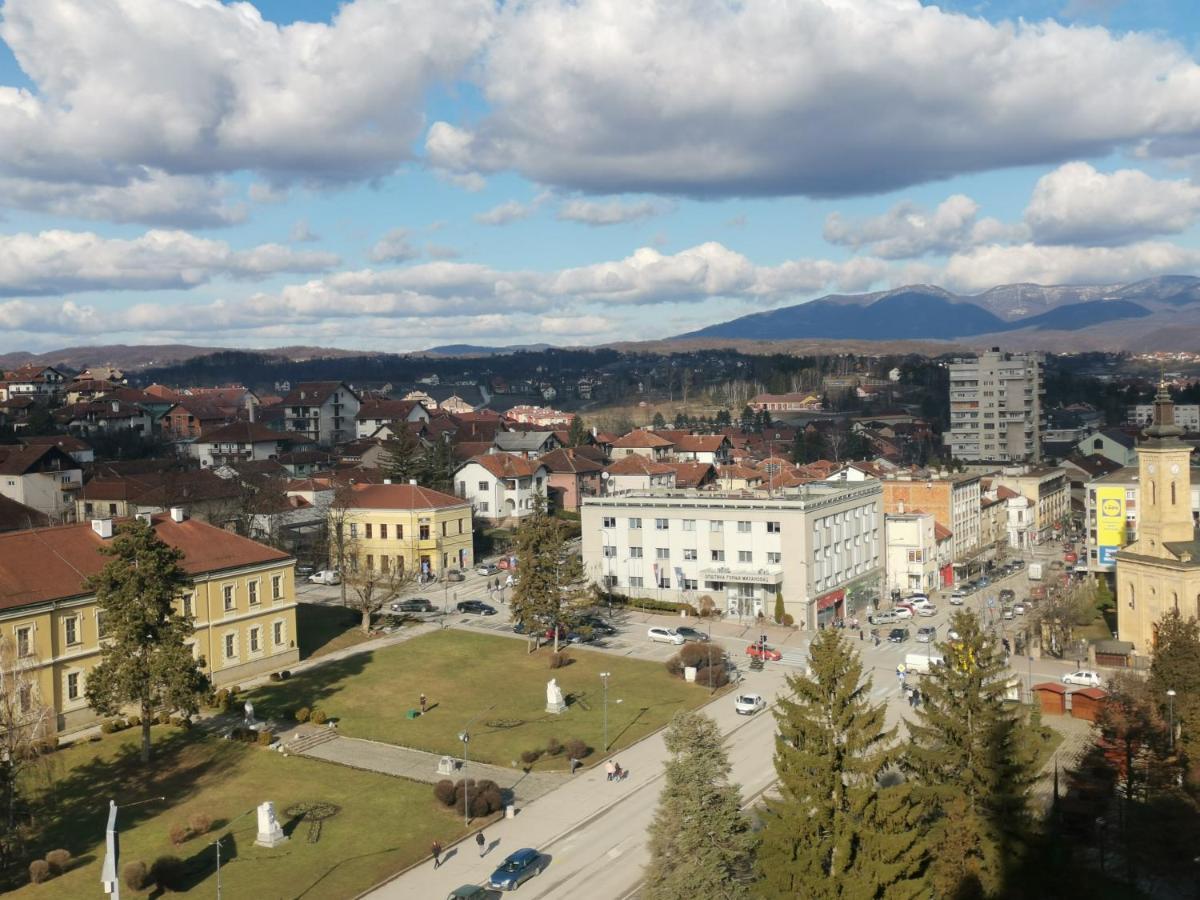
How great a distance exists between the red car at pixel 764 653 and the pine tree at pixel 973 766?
25.5 metres

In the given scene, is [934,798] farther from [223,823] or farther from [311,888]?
[223,823]

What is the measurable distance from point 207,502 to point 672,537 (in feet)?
110

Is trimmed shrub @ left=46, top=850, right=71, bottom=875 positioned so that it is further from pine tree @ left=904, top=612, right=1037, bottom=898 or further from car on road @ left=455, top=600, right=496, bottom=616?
car on road @ left=455, top=600, right=496, bottom=616

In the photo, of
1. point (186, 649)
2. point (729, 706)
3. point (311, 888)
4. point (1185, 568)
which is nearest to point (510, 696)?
point (729, 706)

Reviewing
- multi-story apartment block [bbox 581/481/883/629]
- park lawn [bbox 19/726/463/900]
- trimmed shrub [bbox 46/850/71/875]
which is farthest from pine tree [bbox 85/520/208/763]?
multi-story apartment block [bbox 581/481/883/629]

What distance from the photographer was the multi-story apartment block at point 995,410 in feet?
495

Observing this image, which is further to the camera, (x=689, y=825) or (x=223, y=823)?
(x=223, y=823)

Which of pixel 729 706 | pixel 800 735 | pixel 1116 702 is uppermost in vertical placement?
pixel 800 735

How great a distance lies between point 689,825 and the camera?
1053 inches

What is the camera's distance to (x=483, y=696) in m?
50.1

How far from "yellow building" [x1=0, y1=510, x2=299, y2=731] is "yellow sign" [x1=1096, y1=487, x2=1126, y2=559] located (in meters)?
58.5

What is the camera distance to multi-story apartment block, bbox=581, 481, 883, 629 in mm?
66062

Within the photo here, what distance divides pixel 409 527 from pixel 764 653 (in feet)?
93.4

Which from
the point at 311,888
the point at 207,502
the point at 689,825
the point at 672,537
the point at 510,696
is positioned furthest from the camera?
the point at 207,502
